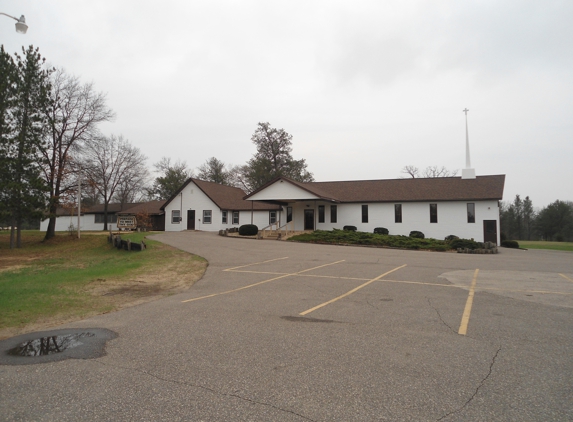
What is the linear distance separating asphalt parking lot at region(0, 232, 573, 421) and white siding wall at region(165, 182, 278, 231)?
31177 mm

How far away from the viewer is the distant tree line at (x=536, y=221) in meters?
73.6

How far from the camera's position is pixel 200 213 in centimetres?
4141

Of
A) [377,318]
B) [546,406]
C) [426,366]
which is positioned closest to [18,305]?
[377,318]

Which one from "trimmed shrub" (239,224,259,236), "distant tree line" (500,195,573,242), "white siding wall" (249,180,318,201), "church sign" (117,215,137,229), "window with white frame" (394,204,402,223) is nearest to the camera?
"white siding wall" (249,180,318,201)

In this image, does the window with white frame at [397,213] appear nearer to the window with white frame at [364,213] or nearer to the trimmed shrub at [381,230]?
the trimmed shrub at [381,230]

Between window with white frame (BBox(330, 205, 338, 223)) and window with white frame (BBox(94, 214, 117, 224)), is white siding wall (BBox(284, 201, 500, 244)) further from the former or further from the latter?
window with white frame (BBox(94, 214, 117, 224))

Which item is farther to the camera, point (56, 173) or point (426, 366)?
point (56, 173)

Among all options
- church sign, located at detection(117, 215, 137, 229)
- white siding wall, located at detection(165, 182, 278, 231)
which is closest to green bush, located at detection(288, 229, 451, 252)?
white siding wall, located at detection(165, 182, 278, 231)

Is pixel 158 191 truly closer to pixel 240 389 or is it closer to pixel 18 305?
pixel 18 305

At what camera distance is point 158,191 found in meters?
65.7

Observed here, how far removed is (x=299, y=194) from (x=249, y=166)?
2952cm

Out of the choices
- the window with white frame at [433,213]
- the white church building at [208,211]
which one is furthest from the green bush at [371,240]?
the white church building at [208,211]

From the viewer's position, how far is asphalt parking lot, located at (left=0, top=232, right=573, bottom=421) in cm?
376

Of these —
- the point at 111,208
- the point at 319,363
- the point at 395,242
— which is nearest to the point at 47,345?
the point at 319,363
